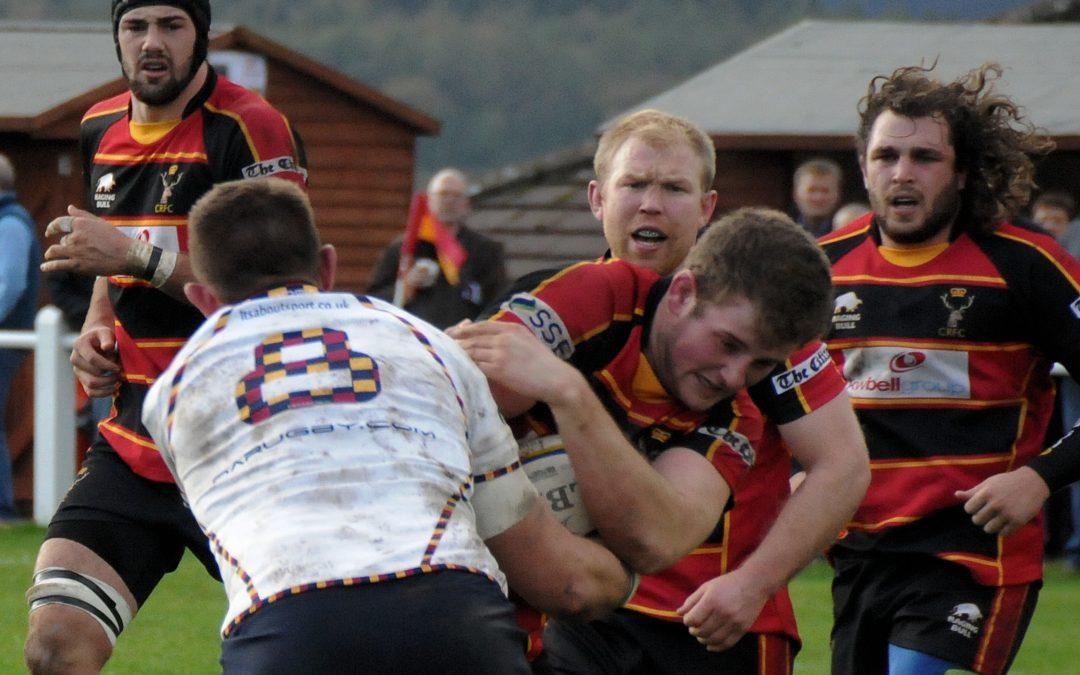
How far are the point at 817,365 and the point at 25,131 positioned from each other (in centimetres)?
1112

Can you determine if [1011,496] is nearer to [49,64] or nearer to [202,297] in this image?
[202,297]

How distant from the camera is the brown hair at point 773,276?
357 centimetres

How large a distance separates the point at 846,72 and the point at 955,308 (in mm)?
12030

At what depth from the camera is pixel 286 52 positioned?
17.9 meters

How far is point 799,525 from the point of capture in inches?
157

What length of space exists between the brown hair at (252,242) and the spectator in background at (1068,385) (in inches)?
262

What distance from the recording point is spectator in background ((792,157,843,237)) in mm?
10031

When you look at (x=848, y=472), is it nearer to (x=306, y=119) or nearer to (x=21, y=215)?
(x=21, y=215)

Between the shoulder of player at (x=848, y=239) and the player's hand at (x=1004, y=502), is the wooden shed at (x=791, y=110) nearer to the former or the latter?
the shoulder of player at (x=848, y=239)

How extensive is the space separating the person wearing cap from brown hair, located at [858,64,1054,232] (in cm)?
179

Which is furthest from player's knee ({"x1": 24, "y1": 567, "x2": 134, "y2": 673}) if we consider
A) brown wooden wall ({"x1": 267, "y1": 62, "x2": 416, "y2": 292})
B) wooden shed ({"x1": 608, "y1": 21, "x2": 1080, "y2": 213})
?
brown wooden wall ({"x1": 267, "y1": 62, "x2": 416, "y2": 292})

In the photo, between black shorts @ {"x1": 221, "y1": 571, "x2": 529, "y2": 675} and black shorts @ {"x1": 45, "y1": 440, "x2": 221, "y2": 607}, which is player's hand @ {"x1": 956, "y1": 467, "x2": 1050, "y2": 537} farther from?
black shorts @ {"x1": 221, "y1": 571, "x2": 529, "y2": 675}

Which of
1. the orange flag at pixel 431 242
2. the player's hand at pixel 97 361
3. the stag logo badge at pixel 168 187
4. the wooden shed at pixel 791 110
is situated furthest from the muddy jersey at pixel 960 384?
the wooden shed at pixel 791 110

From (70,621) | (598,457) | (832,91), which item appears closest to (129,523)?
(70,621)
